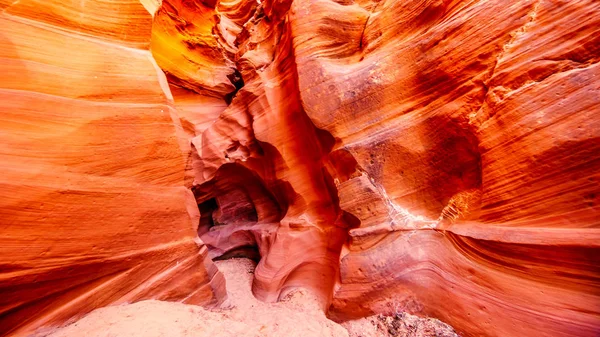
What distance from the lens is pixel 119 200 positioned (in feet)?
9.46

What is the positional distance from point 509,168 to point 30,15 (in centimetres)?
564

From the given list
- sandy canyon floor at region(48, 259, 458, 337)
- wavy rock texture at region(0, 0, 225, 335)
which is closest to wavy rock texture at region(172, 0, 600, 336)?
sandy canyon floor at region(48, 259, 458, 337)

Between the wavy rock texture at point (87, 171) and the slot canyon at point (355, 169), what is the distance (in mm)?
17

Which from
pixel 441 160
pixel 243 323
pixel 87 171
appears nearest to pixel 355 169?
pixel 441 160

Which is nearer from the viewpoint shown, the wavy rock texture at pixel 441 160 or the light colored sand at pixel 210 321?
the wavy rock texture at pixel 441 160

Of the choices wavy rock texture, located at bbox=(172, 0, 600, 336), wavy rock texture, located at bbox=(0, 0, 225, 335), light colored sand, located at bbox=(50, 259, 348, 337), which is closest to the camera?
wavy rock texture, located at bbox=(172, 0, 600, 336)

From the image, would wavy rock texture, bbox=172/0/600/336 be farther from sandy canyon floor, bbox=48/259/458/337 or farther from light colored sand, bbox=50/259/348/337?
light colored sand, bbox=50/259/348/337

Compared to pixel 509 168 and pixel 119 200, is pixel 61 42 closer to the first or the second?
pixel 119 200

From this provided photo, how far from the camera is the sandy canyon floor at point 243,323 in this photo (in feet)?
7.27

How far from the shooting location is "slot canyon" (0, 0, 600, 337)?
7.09 feet

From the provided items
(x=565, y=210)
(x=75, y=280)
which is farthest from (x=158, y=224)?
(x=565, y=210)

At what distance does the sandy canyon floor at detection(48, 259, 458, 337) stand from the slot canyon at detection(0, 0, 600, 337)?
4.8 inches

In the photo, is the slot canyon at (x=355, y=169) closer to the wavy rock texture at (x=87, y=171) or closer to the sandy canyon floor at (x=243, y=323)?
the wavy rock texture at (x=87, y=171)

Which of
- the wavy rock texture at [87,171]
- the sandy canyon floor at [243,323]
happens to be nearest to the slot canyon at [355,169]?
the wavy rock texture at [87,171]
